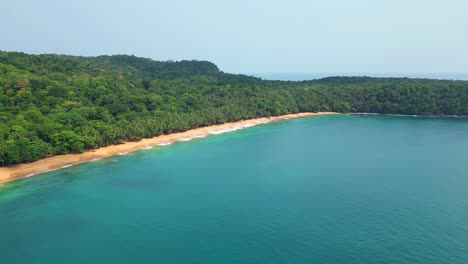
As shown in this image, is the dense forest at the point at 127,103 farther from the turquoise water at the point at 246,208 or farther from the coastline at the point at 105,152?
the turquoise water at the point at 246,208

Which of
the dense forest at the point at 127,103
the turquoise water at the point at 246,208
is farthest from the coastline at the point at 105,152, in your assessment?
the turquoise water at the point at 246,208

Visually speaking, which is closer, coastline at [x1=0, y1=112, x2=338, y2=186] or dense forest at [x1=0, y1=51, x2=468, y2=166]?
coastline at [x1=0, y1=112, x2=338, y2=186]

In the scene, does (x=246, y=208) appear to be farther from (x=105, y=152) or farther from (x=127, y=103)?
(x=127, y=103)

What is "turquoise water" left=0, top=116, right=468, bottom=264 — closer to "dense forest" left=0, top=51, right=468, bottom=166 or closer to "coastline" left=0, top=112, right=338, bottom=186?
"coastline" left=0, top=112, right=338, bottom=186

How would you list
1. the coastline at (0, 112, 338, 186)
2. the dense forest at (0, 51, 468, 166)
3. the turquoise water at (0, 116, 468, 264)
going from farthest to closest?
the dense forest at (0, 51, 468, 166) → the coastline at (0, 112, 338, 186) → the turquoise water at (0, 116, 468, 264)

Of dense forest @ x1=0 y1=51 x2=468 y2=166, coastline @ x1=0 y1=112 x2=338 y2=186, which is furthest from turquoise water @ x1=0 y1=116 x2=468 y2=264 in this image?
dense forest @ x1=0 y1=51 x2=468 y2=166

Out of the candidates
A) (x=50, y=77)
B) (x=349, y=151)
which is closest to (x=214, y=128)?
(x=349, y=151)

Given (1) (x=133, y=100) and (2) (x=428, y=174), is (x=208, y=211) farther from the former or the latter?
(1) (x=133, y=100)
